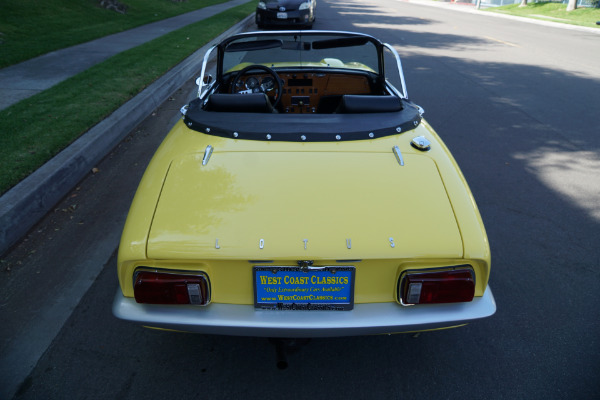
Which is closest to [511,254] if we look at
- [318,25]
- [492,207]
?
[492,207]

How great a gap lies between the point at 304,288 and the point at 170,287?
57 centimetres

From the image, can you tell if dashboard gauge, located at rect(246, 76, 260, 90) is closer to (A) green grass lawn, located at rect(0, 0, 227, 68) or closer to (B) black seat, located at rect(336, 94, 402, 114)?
(B) black seat, located at rect(336, 94, 402, 114)

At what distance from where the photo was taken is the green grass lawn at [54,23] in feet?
29.3

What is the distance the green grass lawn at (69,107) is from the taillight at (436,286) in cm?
338

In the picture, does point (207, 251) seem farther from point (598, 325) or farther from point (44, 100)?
point (44, 100)

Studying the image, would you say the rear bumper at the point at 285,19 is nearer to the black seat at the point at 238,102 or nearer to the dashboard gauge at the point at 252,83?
the dashboard gauge at the point at 252,83

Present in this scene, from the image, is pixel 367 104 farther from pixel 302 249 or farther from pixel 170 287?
pixel 170 287

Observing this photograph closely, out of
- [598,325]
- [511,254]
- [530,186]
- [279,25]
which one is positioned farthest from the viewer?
[279,25]

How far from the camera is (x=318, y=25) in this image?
599 inches

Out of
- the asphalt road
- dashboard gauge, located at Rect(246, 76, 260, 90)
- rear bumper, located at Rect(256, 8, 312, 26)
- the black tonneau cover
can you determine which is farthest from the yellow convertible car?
rear bumper, located at Rect(256, 8, 312, 26)

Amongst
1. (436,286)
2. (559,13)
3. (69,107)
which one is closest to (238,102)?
(436,286)

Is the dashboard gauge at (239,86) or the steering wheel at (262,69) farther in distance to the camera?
the dashboard gauge at (239,86)

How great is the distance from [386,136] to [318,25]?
1416cm

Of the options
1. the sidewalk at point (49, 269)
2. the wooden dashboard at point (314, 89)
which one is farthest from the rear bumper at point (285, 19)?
the wooden dashboard at point (314, 89)
